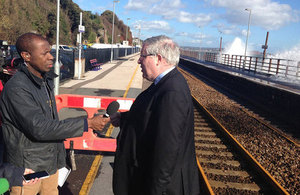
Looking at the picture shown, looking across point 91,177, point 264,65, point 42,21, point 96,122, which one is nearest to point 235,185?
point 91,177

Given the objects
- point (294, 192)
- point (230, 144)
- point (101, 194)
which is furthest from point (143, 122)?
point (230, 144)

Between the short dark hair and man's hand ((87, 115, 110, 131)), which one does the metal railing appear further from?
the short dark hair

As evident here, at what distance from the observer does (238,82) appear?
1719cm

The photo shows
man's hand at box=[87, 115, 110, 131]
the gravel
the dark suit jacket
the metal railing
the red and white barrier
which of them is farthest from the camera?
the metal railing

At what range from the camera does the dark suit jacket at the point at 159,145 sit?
198 centimetres

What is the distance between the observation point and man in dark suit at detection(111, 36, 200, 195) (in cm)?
198

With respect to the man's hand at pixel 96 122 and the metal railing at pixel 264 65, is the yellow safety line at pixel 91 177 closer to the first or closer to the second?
the man's hand at pixel 96 122

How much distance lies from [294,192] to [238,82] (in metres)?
13.2

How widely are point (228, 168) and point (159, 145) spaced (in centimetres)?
394

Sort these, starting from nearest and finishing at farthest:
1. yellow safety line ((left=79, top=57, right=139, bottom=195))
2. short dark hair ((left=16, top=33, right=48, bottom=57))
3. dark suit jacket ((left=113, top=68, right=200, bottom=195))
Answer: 1. dark suit jacket ((left=113, top=68, right=200, bottom=195))
2. short dark hair ((left=16, top=33, right=48, bottom=57))
3. yellow safety line ((left=79, top=57, right=139, bottom=195))

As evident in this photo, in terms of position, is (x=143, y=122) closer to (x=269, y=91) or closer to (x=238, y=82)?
(x=269, y=91)

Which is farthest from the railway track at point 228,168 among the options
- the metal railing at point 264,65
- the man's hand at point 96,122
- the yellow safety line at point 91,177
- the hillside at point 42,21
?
the hillside at point 42,21

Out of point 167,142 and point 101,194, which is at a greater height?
point 167,142

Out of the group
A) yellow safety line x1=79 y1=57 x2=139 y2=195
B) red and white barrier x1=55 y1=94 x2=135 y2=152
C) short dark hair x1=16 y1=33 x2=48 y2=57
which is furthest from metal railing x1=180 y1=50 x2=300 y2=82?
short dark hair x1=16 y1=33 x2=48 y2=57
